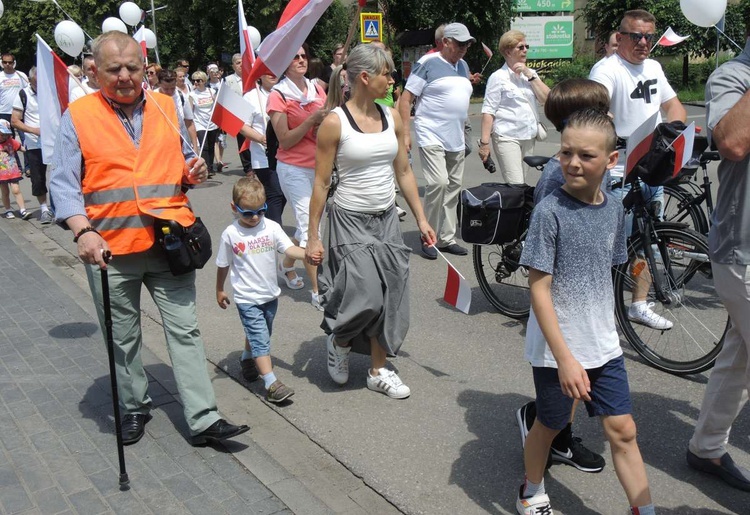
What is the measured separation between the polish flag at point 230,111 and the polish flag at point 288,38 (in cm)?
52

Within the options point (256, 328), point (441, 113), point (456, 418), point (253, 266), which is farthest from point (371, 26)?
point (456, 418)

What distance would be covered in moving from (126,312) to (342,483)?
1.40 metres

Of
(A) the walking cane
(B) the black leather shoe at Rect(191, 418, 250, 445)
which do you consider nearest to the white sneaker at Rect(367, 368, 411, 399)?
(B) the black leather shoe at Rect(191, 418, 250, 445)

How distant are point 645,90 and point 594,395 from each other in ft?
11.1

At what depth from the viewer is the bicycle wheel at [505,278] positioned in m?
5.89

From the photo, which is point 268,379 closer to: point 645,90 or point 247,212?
point 247,212

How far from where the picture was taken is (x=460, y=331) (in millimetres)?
5695

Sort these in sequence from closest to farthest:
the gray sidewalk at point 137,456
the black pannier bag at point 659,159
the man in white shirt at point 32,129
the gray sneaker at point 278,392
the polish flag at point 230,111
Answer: the gray sidewalk at point 137,456, the black pannier bag at point 659,159, the gray sneaker at point 278,392, the polish flag at point 230,111, the man in white shirt at point 32,129

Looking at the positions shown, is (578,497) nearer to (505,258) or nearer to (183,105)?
(505,258)

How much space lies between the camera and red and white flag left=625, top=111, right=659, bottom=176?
407 cm

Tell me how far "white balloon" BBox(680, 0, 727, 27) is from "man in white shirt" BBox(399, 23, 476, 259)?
264 centimetres

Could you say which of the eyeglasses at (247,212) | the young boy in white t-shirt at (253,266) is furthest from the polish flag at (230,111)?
the eyeglasses at (247,212)

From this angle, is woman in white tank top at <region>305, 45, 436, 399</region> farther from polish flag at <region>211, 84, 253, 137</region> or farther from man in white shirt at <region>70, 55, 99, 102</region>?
man in white shirt at <region>70, 55, 99, 102</region>

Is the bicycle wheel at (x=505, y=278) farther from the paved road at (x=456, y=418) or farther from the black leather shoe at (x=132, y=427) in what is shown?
the black leather shoe at (x=132, y=427)
